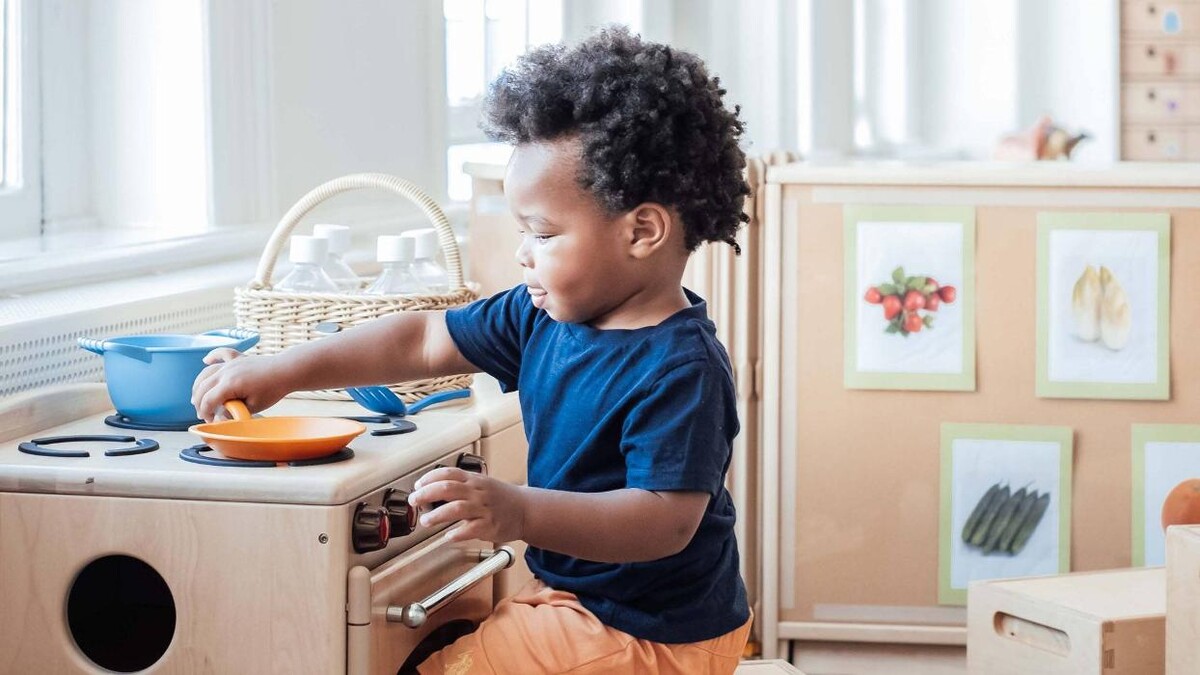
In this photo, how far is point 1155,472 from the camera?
2367 mm

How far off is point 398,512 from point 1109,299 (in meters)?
1.36

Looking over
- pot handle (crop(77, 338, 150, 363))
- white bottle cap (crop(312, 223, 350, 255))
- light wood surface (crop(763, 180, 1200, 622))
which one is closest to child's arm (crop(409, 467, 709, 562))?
pot handle (crop(77, 338, 150, 363))

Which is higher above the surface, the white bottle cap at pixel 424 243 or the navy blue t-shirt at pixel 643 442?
the white bottle cap at pixel 424 243

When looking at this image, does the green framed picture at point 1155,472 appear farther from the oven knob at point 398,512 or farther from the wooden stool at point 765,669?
the oven knob at point 398,512

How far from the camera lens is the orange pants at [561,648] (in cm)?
139

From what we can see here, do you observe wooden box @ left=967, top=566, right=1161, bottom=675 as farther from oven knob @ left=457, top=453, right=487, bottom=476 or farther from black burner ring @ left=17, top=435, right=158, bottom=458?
black burner ring @ left=17, top=435, right=158, bottom=458

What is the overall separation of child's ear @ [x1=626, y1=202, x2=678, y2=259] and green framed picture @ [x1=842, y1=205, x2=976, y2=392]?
1.09m

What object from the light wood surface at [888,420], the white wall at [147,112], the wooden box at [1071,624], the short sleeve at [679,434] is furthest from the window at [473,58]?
the short sleeve at [679,434]

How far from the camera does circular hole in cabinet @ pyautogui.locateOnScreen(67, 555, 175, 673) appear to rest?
1.47 meters

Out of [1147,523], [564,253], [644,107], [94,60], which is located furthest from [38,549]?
[1147,523]

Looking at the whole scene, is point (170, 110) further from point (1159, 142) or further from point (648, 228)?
point (1159, 142)

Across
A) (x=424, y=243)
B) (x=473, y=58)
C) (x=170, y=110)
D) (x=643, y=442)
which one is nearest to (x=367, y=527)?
(x=643, y=442)

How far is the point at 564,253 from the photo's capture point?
4.44ft

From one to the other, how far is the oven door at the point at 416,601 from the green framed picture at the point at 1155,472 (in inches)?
45.5
